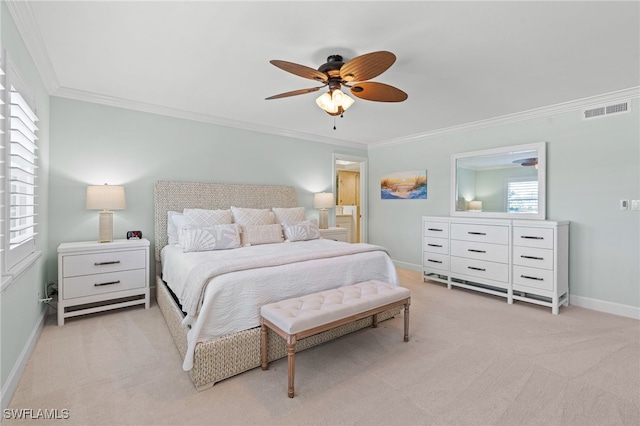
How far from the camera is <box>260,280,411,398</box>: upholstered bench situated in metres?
1.91

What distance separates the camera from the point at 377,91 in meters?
2.52

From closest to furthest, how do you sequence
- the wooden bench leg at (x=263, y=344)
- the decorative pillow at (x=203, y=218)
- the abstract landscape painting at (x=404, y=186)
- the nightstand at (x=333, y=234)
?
the wooden bench leg at (x=263, y=344), the decorative pillow at (x=203, y=218), the nightstand at (x=333, y=234), the abstract landscape painting at (x=404, y=186)

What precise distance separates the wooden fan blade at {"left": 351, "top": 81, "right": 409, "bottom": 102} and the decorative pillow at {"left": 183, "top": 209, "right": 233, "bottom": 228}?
2.20 metres

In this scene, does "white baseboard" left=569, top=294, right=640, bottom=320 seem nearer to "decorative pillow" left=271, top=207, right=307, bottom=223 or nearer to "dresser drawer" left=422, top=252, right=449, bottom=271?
"dresser drawer" left=422, top=252, right=449, bottom=271

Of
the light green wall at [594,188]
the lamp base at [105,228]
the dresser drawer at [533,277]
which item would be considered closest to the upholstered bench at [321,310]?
the dresser drawer at [533,277]

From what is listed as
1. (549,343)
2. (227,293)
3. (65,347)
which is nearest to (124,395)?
(227,293)

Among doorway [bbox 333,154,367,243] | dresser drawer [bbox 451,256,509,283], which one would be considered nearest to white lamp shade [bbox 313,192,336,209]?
doorway [bbox 333,154,367,243]

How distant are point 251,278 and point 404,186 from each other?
3903mm

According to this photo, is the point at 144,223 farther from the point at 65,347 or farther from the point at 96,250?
the point at 65,347

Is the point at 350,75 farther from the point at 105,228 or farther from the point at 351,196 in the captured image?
the point at 351,196

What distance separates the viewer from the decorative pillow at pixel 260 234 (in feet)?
12.1

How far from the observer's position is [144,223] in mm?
3766

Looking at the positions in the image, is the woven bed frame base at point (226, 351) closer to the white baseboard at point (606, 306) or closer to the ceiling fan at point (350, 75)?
the ceiling fan at point (350, 75)

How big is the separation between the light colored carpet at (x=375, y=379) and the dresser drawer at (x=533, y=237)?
0.87 m
